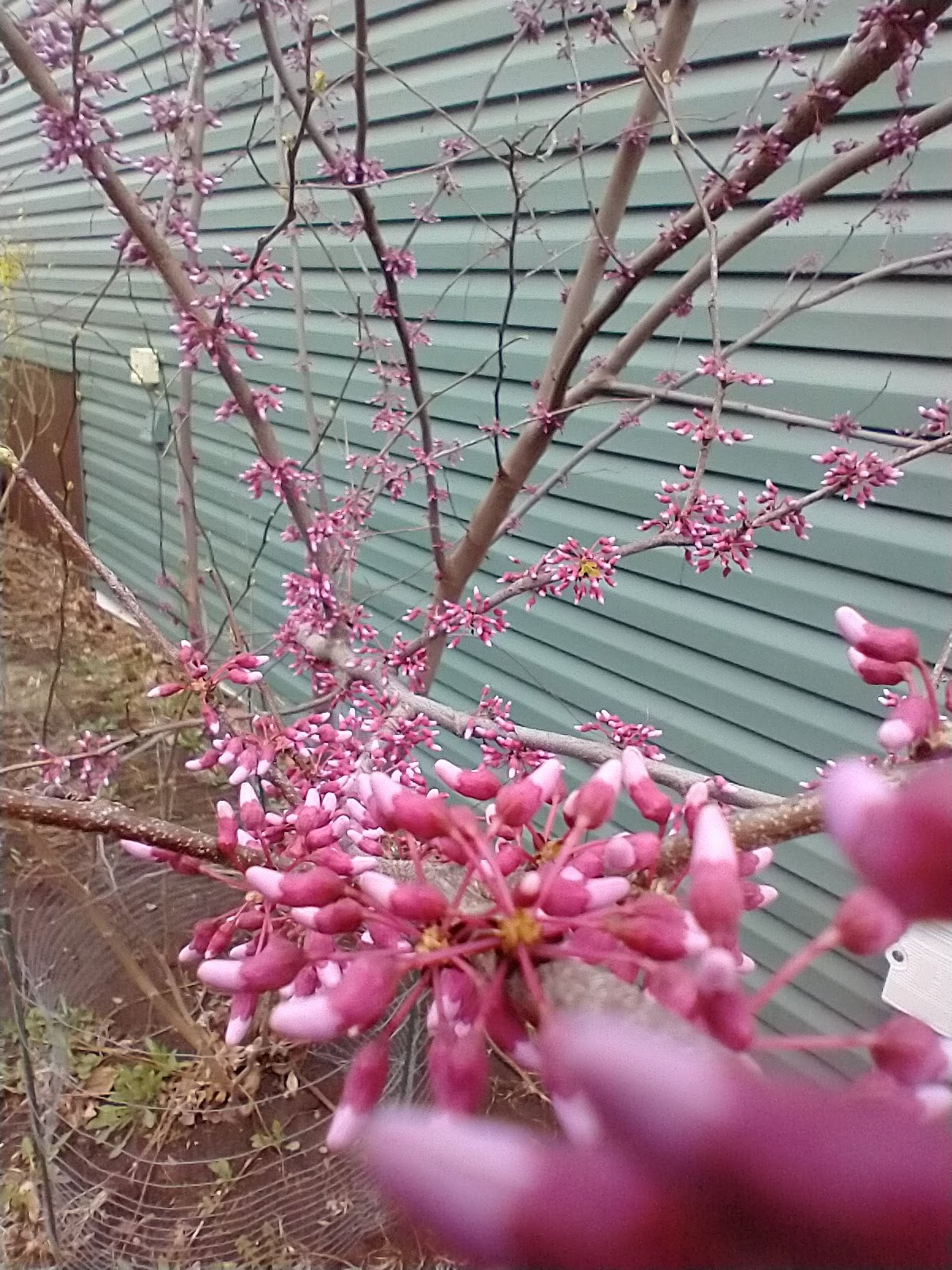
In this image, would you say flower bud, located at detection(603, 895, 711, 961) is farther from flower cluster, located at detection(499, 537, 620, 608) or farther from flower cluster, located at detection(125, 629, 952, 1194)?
flower cluster, located at detection(499, 537, 620, 608)

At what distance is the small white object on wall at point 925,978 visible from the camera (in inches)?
66.1

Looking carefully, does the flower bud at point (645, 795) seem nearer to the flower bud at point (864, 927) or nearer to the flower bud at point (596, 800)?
the flower bud at point (596, 800)

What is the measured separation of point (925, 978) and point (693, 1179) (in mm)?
1946

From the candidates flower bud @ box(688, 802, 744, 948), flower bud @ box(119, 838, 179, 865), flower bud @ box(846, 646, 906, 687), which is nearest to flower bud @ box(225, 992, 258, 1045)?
flower bud @ box(119, 838, 179, 865)

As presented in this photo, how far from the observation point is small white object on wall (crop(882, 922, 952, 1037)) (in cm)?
168

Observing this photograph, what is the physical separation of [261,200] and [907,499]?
2339mm

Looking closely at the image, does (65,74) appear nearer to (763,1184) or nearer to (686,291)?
(686,291)

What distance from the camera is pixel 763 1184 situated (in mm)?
119

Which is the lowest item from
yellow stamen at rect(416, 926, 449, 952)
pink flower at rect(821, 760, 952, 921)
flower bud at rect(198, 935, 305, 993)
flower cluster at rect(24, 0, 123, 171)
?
flower bud at rect(198, 935, 305, 993)

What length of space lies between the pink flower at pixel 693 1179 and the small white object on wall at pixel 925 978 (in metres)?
1.81

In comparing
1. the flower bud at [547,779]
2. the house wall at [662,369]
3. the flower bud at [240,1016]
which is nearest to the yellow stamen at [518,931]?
the flower bud at [547,779]

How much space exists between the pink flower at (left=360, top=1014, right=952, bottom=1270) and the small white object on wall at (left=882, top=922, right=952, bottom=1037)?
1.81m

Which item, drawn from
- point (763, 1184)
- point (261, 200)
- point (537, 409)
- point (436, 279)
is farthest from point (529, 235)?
point (763, 1184)

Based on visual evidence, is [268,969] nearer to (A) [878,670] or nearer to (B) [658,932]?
(B) [658,932]
